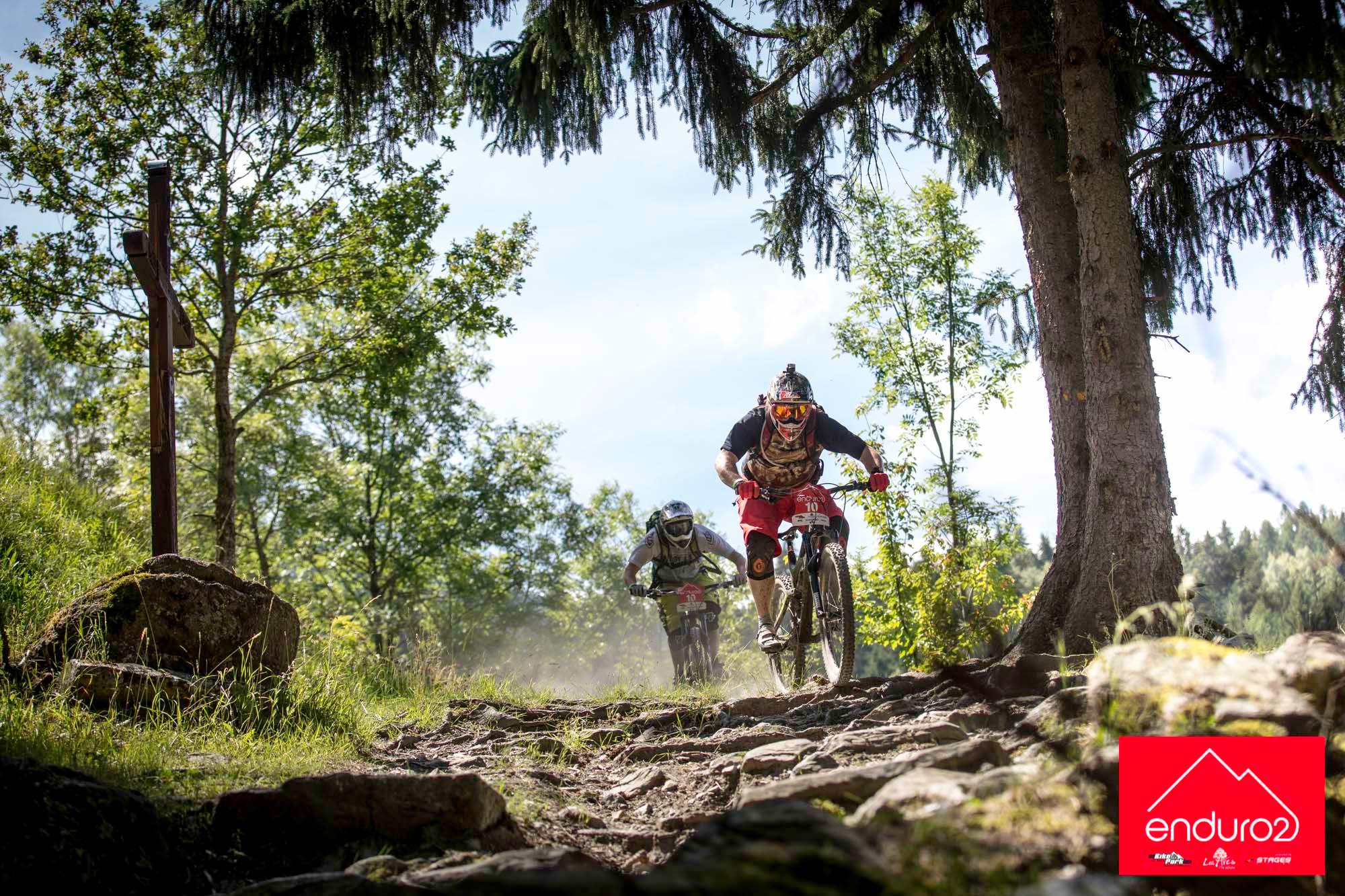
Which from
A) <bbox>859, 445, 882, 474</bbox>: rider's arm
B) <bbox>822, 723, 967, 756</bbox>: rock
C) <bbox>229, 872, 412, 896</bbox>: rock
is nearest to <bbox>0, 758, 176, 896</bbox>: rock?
<bbox>229, 872, 412, 896</bbox>: rock

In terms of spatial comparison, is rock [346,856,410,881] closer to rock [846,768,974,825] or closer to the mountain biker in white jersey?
rock [846,768,974,825]

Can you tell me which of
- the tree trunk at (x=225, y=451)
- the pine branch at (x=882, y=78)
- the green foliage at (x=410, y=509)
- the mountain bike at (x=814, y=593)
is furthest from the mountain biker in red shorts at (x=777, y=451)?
the green foliage at (x=410, y=509)

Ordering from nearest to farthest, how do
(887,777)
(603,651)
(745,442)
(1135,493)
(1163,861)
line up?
1. (1163,861)
2. (887,777)
3. (1135,493)
4. (745,442)
5. (603,651)

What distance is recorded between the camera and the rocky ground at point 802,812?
2107mm

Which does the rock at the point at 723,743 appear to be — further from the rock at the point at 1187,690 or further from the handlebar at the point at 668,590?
the handlebar at the point at 668,590

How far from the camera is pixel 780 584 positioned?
7.45 meters

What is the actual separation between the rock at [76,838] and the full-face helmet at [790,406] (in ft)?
16.1

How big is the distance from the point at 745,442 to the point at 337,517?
25307 mm

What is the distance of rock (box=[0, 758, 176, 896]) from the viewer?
254 centimetres

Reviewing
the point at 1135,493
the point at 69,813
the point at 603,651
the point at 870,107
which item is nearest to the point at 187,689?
the point at 69,813

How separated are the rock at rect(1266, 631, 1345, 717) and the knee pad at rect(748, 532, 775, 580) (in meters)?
4.22

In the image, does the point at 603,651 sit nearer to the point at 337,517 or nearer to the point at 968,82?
the point at 337,517

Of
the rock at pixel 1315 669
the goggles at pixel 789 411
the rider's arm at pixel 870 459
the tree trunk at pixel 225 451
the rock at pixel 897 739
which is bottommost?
the rock at pixel 897 739

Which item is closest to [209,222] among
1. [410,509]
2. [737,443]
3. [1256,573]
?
[737,443]
